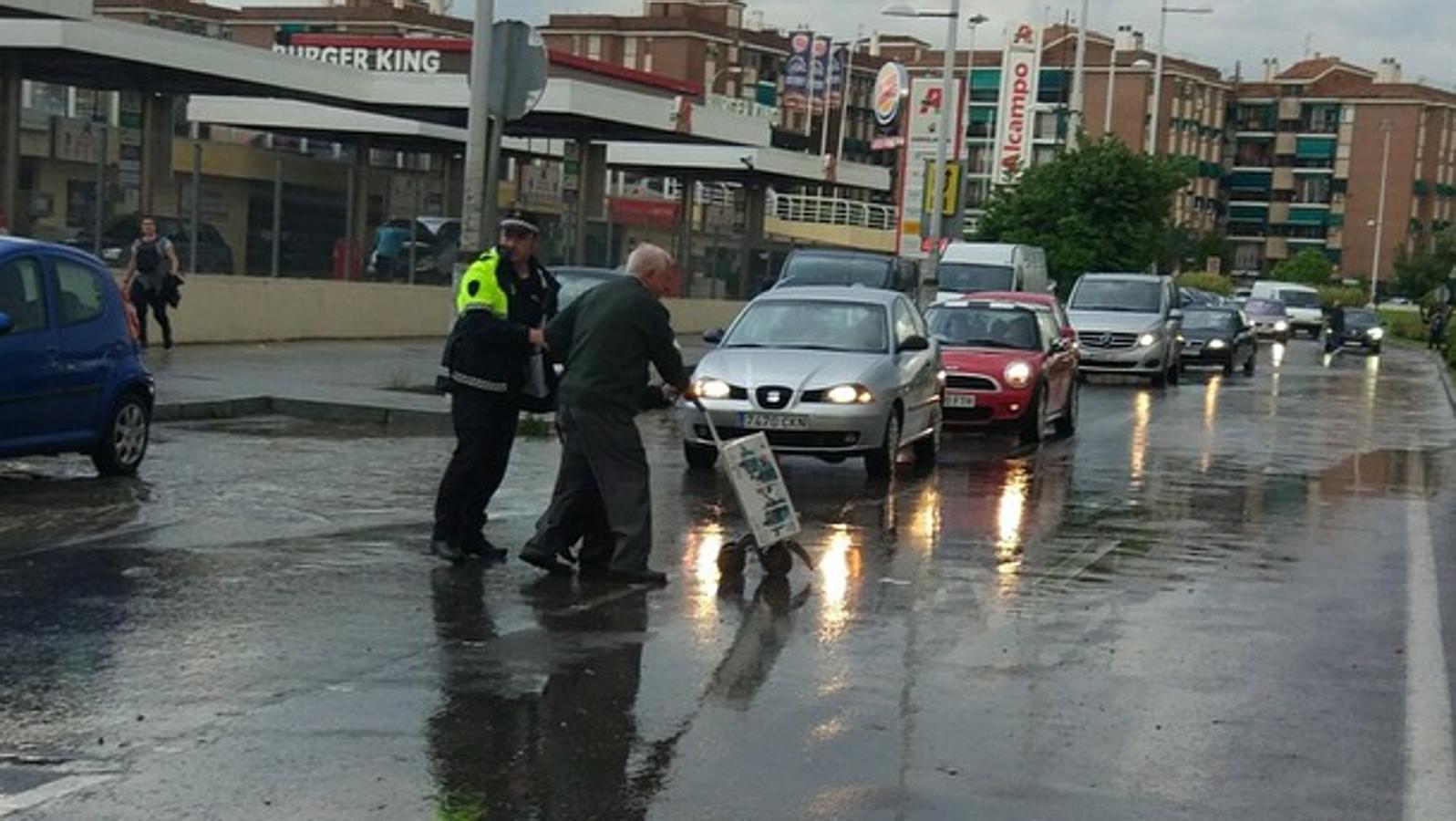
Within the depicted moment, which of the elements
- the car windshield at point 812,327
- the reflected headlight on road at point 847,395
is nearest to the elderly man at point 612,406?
the reflected headlight on road at point 847,395

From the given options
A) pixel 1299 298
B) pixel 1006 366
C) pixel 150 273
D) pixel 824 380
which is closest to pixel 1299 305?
pixel 1299 298

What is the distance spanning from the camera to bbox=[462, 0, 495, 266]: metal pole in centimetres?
2200

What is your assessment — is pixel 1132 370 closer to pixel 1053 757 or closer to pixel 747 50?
pixel 1053 757

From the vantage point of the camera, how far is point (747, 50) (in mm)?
126500

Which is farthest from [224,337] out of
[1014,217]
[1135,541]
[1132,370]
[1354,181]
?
[1354,181]

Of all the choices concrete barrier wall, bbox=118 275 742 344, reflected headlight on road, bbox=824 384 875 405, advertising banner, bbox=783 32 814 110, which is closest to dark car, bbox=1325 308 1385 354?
concrete barrier wall, bbox=118 275 742 344

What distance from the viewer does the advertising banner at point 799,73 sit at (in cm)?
11362

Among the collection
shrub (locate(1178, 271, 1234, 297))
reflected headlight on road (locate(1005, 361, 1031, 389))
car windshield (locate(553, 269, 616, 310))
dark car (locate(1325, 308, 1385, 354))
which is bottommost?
dark car (locate(1325, 308, 1385, 354))

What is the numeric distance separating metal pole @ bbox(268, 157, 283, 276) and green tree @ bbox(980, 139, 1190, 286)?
102 ft

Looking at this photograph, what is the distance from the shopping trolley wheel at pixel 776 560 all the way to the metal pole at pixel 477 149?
10.2 meters

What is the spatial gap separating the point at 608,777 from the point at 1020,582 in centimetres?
538

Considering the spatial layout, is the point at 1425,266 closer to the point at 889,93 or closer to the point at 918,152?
the point at 889,93

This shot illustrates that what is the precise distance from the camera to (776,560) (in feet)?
39.4

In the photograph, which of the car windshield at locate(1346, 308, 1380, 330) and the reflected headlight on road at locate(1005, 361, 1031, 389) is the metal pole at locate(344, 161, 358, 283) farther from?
the car windshield at locate(1346, 308, 1380, 330)
